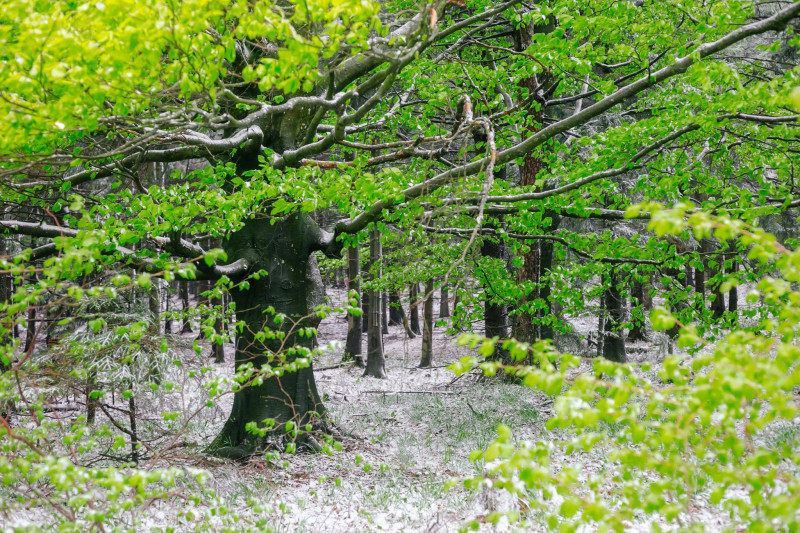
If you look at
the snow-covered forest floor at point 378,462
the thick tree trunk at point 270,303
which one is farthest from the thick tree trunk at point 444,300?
the thick tree trunk at point 270,303

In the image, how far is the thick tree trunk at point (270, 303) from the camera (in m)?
7.46

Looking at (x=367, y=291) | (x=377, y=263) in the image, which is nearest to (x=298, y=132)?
(x=377, y=263)

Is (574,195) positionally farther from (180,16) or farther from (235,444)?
(235,444)

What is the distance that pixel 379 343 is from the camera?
51.2 ft

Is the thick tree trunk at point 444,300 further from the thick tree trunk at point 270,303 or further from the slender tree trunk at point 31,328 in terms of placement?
the slender tree trunk at point 31,328

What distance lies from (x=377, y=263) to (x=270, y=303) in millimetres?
4162

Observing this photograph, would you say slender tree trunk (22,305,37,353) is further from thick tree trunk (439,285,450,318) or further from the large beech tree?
thick tree trunk (439,285,450,318)

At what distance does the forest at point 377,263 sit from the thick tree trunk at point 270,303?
43 mm

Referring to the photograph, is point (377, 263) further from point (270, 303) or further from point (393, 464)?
point (393, 464)

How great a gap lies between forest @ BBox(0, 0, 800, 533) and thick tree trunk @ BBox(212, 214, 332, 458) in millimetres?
43

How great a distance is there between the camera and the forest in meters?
2.54

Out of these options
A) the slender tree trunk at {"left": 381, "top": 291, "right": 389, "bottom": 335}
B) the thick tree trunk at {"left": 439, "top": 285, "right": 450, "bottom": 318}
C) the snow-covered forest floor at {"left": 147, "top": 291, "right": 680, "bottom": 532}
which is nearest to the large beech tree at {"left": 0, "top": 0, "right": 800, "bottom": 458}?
the thick tree trunk at {"left": 439, "top": 285, "right": 450, "bottom": 318}

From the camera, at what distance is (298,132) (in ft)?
26.4

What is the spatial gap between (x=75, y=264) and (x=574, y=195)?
5800 millimetres
